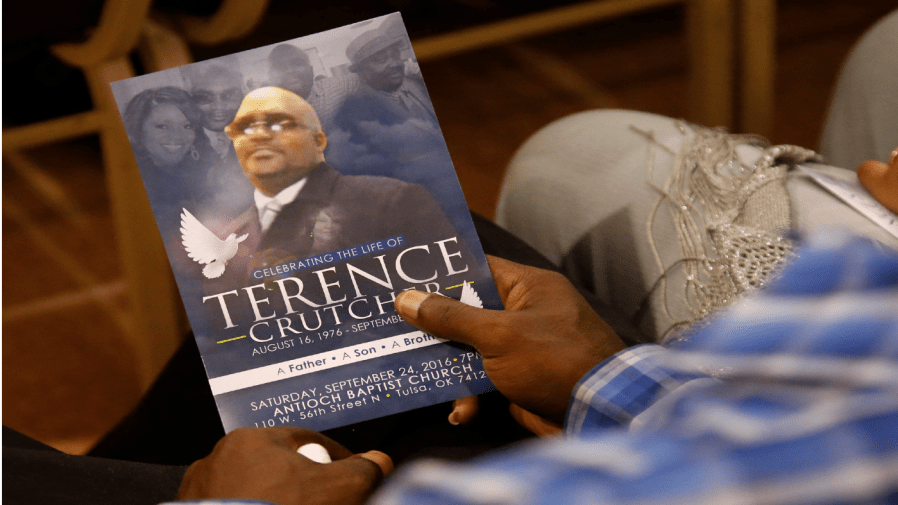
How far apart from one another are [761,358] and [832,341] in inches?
0.7

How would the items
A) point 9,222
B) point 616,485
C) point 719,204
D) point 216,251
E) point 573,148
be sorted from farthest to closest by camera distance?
point 9,222, point 573,148, point 719,204, point 216,251, point 616,485

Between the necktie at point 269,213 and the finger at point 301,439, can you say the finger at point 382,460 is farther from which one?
the necktie at point 269,213

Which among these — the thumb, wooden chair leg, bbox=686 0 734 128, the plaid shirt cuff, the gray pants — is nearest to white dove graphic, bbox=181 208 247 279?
the thumb

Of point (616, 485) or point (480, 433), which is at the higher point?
point (616, 485)

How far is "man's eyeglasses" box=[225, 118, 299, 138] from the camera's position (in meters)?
0.36

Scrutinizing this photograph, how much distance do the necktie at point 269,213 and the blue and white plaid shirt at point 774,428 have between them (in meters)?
0.23

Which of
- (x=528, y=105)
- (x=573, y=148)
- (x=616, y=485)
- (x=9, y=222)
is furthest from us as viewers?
(x=528, y=105)

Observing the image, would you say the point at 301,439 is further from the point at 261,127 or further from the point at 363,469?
the point at 261,127

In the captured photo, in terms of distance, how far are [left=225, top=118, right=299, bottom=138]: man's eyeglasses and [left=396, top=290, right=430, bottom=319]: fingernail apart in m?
0.11

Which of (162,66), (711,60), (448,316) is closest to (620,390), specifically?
(448,316)

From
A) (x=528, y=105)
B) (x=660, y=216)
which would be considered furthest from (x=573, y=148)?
(x=528, y=105)

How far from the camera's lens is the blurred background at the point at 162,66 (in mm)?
644

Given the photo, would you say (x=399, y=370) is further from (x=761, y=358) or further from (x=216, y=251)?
(x=761, y=358)

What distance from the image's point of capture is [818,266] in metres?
0.16
